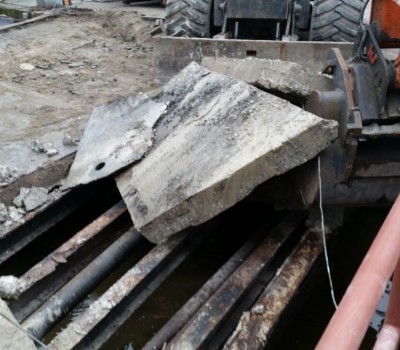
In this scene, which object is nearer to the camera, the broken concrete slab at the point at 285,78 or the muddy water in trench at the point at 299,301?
the muddy water in trench at the point at 299,301

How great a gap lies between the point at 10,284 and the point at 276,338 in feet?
5.38

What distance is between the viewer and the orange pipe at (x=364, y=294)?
1003mm

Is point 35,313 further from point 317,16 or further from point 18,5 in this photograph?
point 18,5

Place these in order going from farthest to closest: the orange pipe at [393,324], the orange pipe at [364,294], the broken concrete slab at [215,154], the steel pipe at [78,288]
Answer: the broken concrete slab at [215,154] < the steel pipe at [78,288] < the orange pipe at [393,324] < the orange pipe at [364,294]

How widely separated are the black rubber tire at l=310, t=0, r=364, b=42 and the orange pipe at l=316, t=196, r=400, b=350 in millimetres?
4264

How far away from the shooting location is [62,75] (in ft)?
19.8

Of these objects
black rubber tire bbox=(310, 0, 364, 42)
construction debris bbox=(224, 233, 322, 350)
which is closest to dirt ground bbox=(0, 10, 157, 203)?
construction debris bbox=(224, 233, 322, 350)

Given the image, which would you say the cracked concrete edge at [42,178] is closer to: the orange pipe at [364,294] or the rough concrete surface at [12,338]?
the rough concrete surface at [12,338]

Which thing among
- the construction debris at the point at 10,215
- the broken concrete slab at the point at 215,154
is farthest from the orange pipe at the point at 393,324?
the construction debris at the point at 10,215

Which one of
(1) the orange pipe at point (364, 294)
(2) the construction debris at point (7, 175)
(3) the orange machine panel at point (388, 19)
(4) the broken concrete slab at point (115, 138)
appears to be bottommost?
(2) the construction debris at point (7, 175)

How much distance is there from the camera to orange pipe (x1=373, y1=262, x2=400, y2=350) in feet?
5.10

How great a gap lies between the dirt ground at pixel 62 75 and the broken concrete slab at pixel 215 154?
3.56ft

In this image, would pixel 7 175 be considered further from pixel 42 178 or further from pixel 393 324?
pixel 393 324

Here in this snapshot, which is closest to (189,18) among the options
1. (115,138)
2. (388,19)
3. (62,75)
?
(62,75)
